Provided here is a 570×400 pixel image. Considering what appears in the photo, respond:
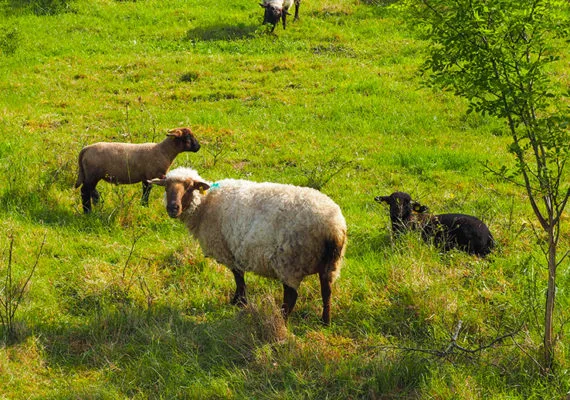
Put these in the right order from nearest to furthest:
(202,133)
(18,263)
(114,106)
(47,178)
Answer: (18,263) → (47,178) → (202,133) → (114,106)

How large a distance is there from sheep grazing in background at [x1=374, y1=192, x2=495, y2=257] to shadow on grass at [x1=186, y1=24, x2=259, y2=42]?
12496 millimetres

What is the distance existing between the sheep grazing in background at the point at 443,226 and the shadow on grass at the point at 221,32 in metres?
12.5

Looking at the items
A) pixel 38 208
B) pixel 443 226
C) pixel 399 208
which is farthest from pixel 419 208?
pixel 38 208

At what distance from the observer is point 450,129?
13398mm

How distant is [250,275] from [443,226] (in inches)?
111

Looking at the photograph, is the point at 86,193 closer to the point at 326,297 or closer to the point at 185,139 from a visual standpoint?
the point at 185,139

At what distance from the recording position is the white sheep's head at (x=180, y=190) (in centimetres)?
695

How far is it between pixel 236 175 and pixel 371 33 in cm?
1160

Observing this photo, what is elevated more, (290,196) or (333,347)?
(290,196)

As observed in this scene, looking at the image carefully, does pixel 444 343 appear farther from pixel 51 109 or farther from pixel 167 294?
pixel 51 109

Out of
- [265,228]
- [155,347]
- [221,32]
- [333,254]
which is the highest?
[221,32]

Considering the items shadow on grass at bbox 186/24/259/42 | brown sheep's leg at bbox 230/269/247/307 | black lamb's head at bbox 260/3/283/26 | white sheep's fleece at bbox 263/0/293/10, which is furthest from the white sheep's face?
white sheep's fleece at bbox 263/0/293/10

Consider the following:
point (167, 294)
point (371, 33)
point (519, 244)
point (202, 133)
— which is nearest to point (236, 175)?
point (202, 133)

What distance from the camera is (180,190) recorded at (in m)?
7.06
